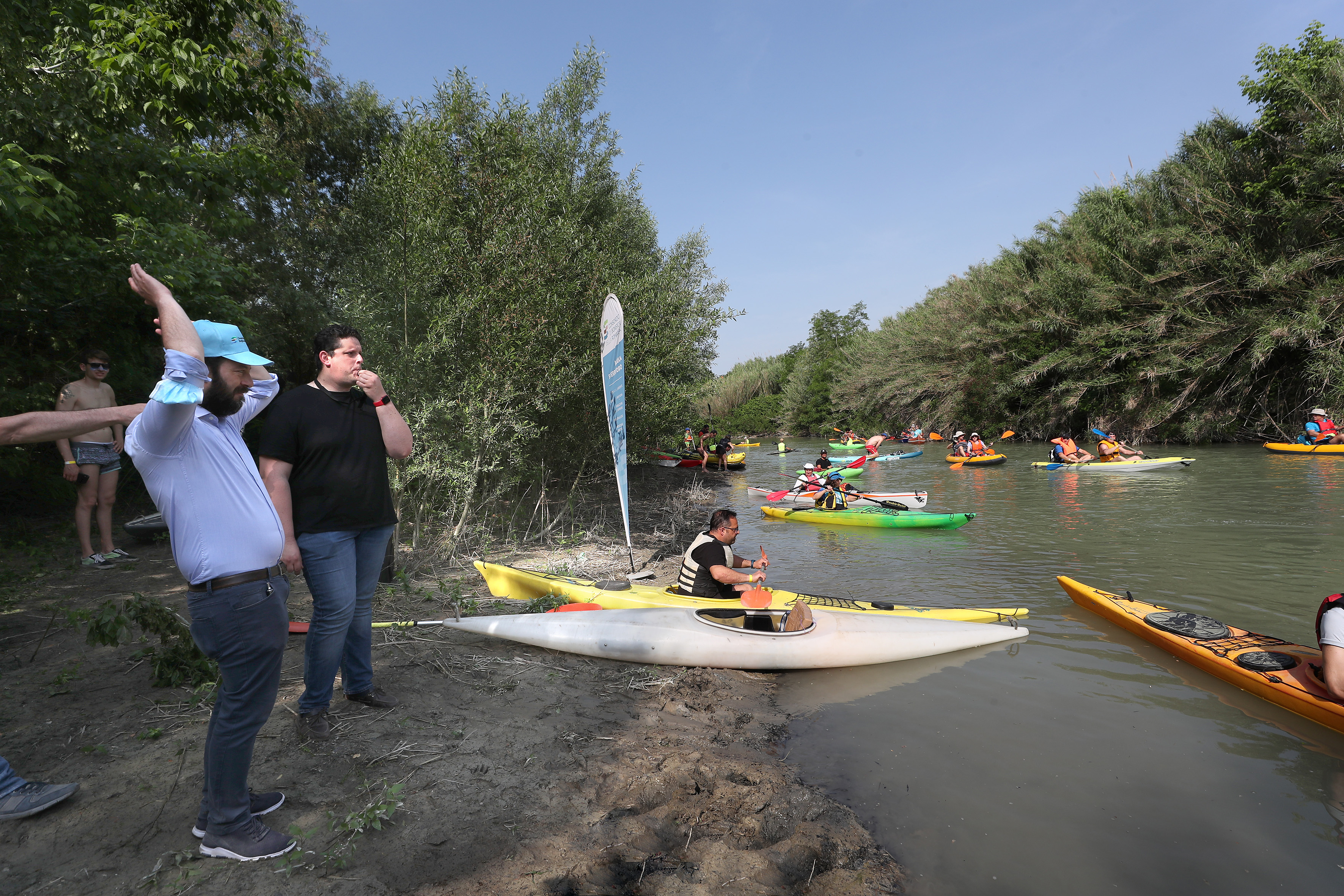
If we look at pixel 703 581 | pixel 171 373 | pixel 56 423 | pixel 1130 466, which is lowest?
pixel 703 581

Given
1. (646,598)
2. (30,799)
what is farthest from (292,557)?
(646,598)

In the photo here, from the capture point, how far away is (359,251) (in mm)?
8609

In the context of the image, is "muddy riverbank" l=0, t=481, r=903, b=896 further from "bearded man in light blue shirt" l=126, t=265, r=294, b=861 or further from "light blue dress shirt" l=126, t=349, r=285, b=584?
"light blue dress shirt" l=126, t=349, r=285, b=584

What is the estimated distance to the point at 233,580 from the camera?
6.15ft

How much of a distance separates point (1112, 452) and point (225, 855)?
792 inches

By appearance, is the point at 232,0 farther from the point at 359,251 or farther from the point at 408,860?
the point at 408,860

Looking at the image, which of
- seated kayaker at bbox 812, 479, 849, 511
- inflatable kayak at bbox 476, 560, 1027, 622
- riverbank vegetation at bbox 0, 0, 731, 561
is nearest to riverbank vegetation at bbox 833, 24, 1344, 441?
seated kayaker at bbox 812, 479, 849, 511

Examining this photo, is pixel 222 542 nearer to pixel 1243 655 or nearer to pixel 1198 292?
pixel 1243 655

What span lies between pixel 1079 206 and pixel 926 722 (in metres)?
31.5

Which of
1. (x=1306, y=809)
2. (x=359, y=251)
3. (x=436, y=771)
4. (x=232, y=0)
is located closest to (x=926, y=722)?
(x=1306, y=809)

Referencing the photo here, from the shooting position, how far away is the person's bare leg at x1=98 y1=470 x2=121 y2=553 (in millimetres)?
5602

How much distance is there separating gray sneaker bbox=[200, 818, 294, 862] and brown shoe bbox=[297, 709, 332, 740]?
68cm

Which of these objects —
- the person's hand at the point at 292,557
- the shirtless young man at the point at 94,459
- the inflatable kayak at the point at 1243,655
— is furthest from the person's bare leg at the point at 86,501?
the inflatable kayak at the point at 1243,655

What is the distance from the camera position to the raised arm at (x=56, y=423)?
1.62 meters
